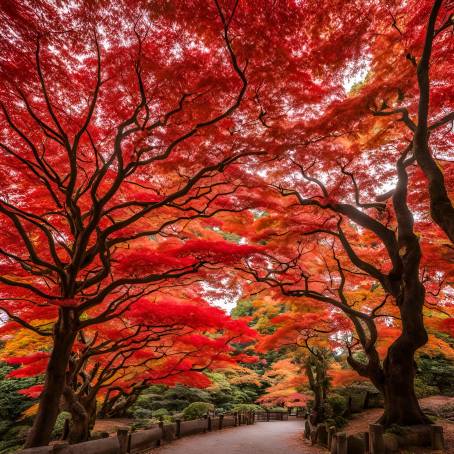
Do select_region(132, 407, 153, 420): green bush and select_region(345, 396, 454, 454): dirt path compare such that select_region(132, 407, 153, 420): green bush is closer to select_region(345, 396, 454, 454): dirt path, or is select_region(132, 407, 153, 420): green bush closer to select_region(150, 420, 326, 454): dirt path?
select_region(150, 420, 326, 454): dirt path

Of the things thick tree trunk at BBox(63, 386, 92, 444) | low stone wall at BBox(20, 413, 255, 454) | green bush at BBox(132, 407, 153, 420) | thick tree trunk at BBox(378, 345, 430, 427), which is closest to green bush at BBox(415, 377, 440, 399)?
low stone wall at BBox(20, 413, 255, 454)

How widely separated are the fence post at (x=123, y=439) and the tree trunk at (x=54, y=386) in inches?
74.0

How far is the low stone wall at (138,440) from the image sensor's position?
5.07 m

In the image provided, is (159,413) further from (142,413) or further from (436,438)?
(436,438)

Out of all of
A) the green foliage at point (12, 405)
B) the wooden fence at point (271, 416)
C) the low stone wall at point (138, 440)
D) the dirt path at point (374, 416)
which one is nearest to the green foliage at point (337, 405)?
the dirt path at point (374, 416)

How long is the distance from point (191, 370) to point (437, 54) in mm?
10141

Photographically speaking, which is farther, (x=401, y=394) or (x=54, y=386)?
(x=401, y=394)

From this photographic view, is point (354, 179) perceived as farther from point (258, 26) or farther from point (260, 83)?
point (258, 26)

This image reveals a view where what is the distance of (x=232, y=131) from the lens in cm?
710

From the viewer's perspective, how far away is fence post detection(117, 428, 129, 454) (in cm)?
711

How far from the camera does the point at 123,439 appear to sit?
7.21 meters

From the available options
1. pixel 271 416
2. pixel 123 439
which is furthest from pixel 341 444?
pixel 271 416

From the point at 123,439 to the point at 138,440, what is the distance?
1.36 metres

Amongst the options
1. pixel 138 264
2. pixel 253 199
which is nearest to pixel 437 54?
pixel 253 199
